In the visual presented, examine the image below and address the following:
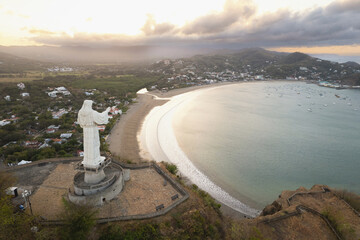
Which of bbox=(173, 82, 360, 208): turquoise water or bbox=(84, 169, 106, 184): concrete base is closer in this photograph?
bbox=(84, 169, 106, 184): concrete base

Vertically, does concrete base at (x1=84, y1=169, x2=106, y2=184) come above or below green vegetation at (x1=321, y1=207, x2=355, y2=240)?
above

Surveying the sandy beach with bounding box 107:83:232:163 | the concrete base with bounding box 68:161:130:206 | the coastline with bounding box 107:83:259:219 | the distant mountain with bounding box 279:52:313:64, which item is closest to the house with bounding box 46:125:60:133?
the sandy beach with bounding box 107:83:232:163

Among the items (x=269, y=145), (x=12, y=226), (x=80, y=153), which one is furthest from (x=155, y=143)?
(x=12, y=226)

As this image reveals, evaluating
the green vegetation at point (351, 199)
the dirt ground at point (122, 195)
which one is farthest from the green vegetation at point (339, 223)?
the dirt ground at point (122, 195)

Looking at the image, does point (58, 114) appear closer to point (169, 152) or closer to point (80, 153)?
point (80, 153)

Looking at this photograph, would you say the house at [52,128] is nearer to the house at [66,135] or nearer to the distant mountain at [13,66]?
the house at [66,135]

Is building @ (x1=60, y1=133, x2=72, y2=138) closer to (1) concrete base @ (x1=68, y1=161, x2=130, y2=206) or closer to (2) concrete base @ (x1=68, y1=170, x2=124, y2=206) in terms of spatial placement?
(1) concrete base @ (x1=68, y1=161, x2=130, y2=206)
